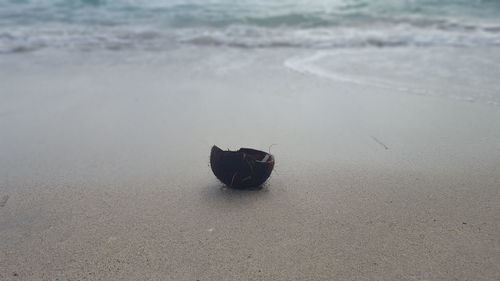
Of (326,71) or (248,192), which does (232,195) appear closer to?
(248,192)

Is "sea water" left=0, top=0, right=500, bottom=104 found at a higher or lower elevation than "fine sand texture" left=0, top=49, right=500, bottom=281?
higher

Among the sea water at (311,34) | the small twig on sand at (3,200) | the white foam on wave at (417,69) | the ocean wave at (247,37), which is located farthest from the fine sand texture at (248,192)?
the ocean wave at (247,37)

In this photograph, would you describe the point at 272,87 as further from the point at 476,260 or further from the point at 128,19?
the point at 128,19

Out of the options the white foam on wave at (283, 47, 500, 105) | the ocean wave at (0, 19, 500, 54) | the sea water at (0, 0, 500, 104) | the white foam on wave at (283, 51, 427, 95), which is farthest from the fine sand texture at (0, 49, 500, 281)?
the ocean wave at (0, 19, 500, 54)

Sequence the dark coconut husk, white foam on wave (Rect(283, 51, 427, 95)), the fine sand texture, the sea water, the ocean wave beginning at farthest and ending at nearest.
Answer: the ocean wave, the sea water, white foam on wave (Rect(283, 51, 427, 95)), the dark coconut husk, the fine sand texture

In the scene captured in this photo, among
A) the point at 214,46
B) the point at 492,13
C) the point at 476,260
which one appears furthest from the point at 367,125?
the point at 492,13

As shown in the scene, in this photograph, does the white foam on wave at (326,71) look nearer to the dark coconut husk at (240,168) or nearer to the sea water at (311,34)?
the sea water at (311,34)

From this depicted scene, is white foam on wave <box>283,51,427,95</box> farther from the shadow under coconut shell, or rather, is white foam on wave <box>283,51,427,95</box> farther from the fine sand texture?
the shadow under coconut shell
